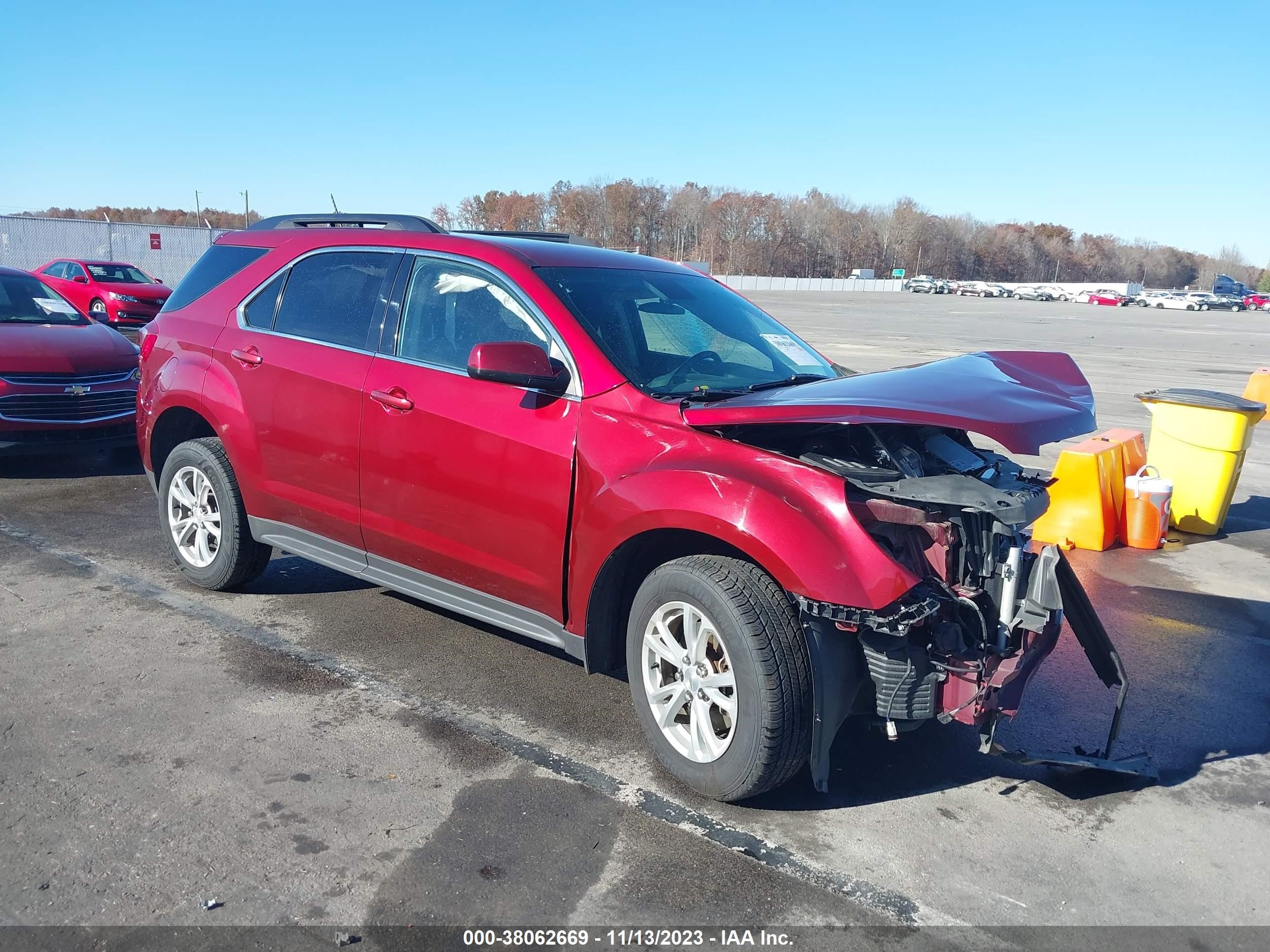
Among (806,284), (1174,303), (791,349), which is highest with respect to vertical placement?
(1174,303)

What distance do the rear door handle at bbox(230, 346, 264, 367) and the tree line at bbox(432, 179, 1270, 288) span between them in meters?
105

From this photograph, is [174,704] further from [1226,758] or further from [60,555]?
[1226,758]

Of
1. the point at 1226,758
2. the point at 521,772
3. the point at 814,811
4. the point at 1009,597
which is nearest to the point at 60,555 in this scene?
the point at 521,772

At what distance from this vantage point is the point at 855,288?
343ft

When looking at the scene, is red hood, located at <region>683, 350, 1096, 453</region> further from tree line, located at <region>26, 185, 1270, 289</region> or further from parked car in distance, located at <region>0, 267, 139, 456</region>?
tree line, located at <region>26, 185, 1270, 289</region>

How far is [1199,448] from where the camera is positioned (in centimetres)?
772

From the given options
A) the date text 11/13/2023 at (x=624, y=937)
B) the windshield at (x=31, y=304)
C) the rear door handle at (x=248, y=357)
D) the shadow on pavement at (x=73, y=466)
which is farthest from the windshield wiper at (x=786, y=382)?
the windshield at (x=31, y=304)

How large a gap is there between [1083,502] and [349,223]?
5.39 m

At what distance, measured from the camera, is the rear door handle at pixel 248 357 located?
16.1ft

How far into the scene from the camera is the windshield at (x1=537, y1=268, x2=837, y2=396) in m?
4.03

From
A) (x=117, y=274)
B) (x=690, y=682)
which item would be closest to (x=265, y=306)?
(x=690, y=682)

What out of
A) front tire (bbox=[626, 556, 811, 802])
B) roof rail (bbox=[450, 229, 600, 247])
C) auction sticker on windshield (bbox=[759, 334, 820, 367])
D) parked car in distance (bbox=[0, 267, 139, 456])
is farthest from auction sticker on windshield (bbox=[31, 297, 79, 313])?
front tire (bbox=[626, 556, 811, 802])

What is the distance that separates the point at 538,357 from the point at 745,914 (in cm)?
209

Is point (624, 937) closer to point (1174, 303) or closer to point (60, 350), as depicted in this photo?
point (60, 350)
